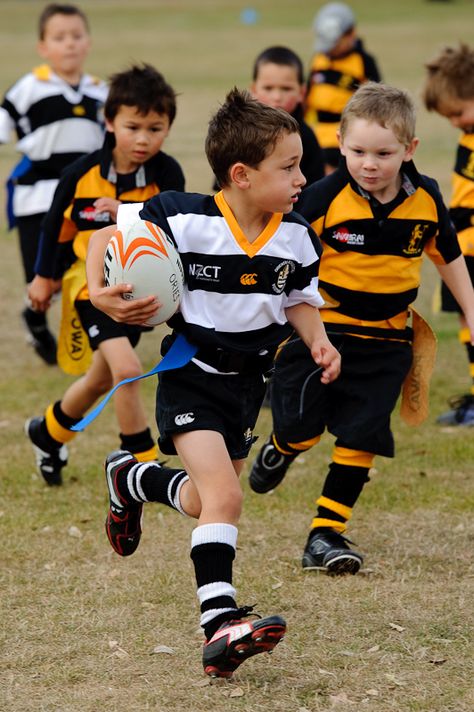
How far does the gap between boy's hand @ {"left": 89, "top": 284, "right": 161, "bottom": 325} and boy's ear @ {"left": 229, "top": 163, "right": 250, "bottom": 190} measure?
48 cm

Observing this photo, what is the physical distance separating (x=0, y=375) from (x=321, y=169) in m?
2.76

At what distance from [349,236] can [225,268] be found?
3.30 feet

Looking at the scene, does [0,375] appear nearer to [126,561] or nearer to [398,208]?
[126,561]

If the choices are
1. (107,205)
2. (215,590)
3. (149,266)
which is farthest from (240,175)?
(107,205)

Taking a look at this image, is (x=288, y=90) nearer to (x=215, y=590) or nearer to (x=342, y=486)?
(x=342, y=486)

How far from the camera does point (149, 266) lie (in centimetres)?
400

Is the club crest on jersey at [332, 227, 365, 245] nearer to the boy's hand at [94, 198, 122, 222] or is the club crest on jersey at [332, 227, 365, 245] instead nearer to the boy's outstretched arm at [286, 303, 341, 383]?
the boy's outstretched arm at [286, 303, 341, 383]

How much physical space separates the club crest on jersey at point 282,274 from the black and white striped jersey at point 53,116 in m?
3.79

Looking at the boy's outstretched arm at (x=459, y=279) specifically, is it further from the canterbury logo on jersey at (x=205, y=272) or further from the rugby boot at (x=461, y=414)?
the rugby boot at (x=461, y=414)

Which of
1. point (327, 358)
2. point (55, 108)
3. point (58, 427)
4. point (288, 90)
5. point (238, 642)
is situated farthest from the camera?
point (55, 108)

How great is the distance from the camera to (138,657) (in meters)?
4.14

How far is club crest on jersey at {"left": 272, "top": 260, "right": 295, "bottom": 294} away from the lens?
418 centimetres

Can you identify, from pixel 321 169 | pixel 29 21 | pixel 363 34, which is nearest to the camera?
pixel 321 169

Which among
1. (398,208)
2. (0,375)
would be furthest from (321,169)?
(0,375)
